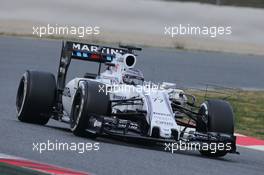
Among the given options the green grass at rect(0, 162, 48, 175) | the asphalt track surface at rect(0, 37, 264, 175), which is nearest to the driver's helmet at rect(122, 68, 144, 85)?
the asphalt track surface at rect(0, 37, 264, 175)

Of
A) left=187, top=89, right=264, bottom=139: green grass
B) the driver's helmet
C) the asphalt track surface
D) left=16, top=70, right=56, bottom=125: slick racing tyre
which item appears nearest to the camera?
the asphalt track surface

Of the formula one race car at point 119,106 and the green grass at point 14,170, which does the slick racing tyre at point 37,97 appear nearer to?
the formula one race car at point 119,106

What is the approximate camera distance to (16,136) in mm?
11328

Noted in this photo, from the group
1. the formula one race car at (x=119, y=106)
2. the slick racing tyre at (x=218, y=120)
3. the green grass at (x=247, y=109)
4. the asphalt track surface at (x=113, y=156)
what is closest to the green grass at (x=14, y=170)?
the asphalt track surface at (x=113, y=156)

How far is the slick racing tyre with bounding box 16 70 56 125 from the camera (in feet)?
42.6

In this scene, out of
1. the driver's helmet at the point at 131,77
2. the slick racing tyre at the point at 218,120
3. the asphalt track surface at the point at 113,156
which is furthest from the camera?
the driver's helmet at the point at 131,77

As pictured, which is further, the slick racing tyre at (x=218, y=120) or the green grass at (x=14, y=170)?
the slick racing tyre at (x=218, y=120)

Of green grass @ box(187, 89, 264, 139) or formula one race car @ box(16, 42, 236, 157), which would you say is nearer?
formula one race car @ box(16, 42, 236, 157)

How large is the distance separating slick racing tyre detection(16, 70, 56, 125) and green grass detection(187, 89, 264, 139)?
98.4 inches

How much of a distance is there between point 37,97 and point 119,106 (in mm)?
1271

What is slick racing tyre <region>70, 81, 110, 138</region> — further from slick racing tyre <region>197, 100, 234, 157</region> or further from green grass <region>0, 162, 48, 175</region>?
green grass <region>0, 162, 48, 175</region>

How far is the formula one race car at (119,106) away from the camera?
1159 cm

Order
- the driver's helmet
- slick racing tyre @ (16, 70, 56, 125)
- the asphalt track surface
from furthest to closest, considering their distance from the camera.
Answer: slick racing tyre @ (16, 70, 56, 125) → the driver's helmet → the asphalt track surface

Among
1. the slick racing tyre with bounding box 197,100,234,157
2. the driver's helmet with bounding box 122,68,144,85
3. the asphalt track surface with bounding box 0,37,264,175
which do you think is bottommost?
the asphalt track surface with bounding box 0,37,264,175
